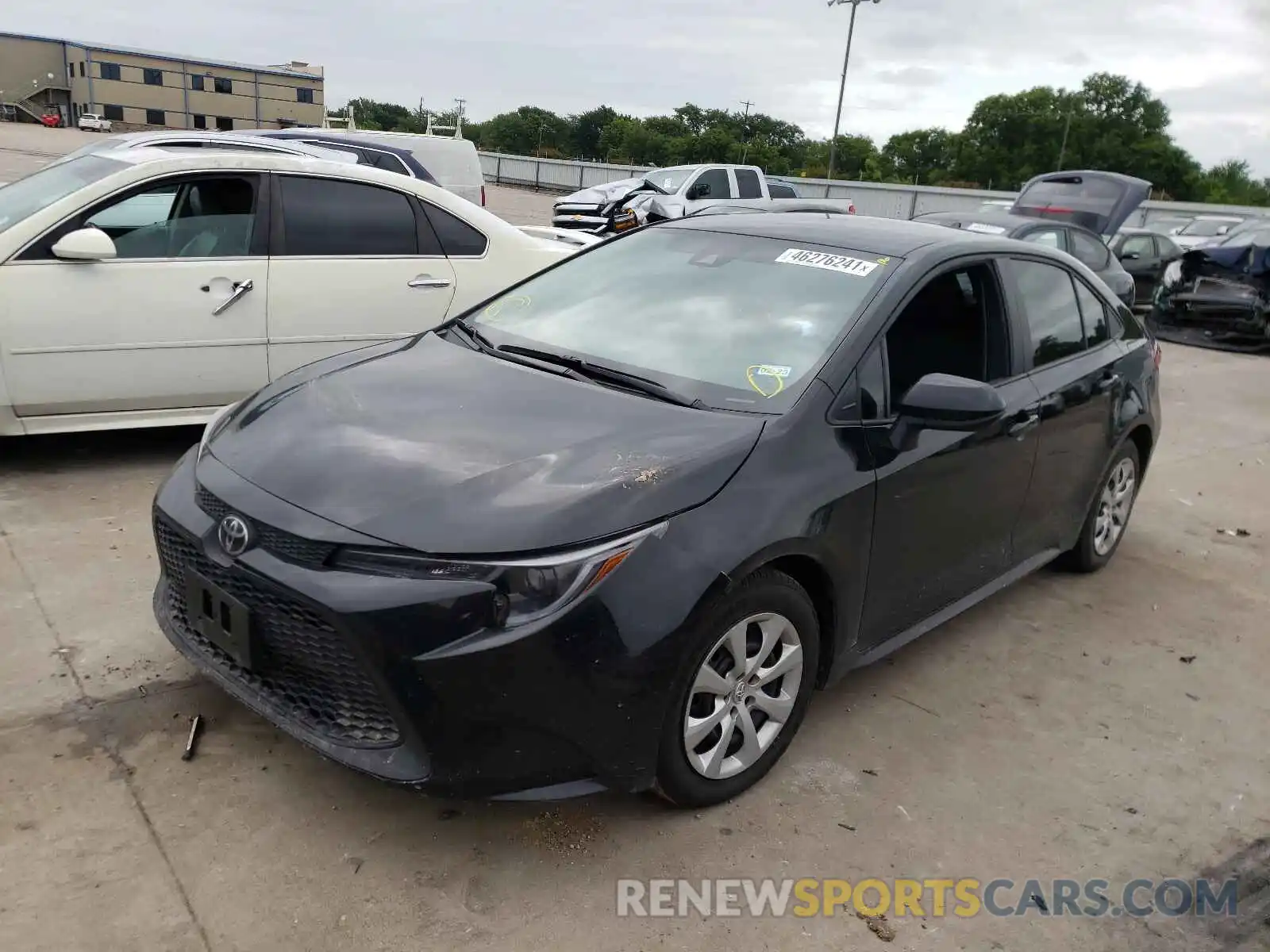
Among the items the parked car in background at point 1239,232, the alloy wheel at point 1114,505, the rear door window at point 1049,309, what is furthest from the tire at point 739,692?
the parked car in background at point 1239,232

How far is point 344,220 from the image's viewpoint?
5574mm

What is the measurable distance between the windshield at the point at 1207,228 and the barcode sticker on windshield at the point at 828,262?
81.1 feet

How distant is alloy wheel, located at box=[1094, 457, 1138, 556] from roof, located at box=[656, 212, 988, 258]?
62.6 inches

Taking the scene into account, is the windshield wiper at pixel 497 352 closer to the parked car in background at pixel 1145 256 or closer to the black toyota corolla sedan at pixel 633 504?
the black toyota corolla sedan at pixel 633 504

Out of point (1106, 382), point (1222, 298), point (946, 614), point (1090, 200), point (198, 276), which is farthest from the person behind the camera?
point (1090, 200)

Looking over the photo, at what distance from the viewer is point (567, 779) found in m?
2.52

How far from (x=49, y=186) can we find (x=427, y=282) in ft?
6.39

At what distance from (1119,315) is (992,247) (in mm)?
1334

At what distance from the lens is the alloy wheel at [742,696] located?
8.97ft

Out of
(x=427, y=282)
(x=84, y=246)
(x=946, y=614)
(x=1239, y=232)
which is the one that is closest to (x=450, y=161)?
(x=427, y=282)

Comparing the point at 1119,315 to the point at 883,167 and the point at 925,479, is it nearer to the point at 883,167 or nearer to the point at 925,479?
the point at 925,479

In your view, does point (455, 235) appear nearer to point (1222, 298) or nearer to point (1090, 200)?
point (1090, 200)

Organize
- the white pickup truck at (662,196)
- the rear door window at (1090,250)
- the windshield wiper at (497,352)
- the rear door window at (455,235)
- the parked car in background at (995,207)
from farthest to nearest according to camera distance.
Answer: the white pickup truck at (662,196) → the parked car in background at (995,207) → the rear door window at (1090,250) → the rear door window at (455,235) → the windshield wiper at (497,352)

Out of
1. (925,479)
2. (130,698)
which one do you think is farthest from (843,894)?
(130,698)
